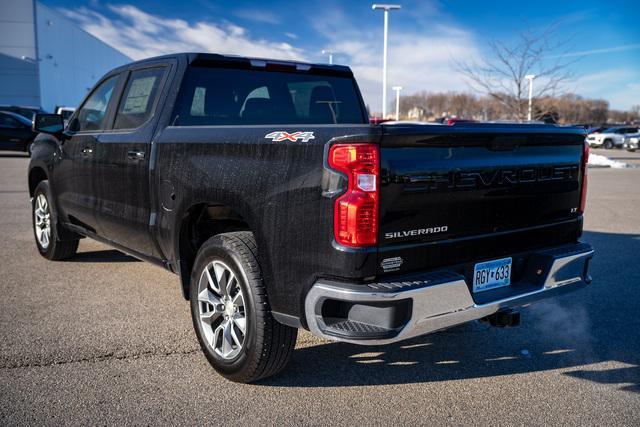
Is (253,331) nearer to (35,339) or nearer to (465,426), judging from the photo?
(465,426)

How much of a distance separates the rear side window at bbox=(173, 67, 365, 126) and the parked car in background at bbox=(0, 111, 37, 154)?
19495 mm

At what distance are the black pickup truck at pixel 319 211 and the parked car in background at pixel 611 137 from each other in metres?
44.2

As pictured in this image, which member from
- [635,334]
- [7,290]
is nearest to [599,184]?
[635,334]

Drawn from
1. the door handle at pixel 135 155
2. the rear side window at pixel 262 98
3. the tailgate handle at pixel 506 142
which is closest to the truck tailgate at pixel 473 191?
A: the tailgate handle at pixel 506 142

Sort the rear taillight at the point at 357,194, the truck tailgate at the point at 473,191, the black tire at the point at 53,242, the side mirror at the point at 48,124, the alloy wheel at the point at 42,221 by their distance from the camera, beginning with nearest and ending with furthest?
1. the rear taillight at the point at 357,194
2. the truck tailgate at the point at 473,191
3. the side mirror at the point at 48,124
4. the black tire at the point at 53,242
5. the alloy wheel at the point at 42,221

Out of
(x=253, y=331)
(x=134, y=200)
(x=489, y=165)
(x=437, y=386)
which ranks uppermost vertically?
(x=489, y=165)

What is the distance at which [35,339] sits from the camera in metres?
4.04

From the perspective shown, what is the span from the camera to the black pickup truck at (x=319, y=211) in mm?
2734

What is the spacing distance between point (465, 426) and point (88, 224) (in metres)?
3.75

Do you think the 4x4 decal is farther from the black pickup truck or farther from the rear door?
the rear door

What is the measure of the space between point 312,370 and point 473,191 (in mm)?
1503

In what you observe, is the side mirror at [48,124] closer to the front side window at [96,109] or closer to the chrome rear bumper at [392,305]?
the front side window at [96,109]

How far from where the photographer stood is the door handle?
13.6 ft

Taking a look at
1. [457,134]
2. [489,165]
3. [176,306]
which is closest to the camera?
[457,134]
